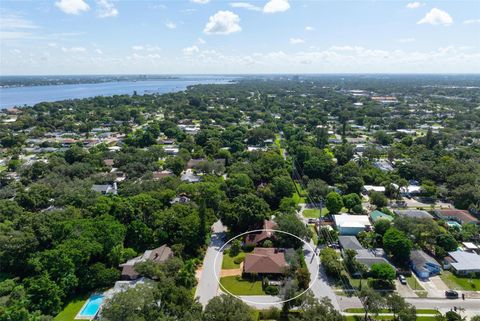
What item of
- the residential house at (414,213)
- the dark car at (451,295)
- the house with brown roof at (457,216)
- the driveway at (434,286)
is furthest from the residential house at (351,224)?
the dark car at (451,295)

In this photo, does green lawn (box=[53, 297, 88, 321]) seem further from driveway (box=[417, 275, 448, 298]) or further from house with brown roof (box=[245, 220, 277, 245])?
driveway (box=[417, 275, 448, 298])

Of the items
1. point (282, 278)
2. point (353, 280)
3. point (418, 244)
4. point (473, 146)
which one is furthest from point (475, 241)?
point (473, 146)

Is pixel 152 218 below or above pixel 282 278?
above

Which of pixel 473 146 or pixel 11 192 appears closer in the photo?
pixel 11 192

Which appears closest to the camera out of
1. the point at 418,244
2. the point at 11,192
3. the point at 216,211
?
the point at 418,244

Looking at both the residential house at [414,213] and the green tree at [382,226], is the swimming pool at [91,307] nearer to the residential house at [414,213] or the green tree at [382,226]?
the green tree at [382,226]

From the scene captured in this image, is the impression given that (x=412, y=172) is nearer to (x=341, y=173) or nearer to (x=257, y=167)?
(x=341, y=173)

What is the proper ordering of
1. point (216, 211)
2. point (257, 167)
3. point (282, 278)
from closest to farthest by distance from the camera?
point (282, 278) < point (216, 211) < point (257, 167)
